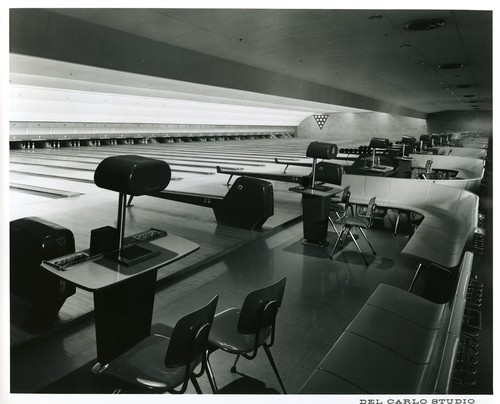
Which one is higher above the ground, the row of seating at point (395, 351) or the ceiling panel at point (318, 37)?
the ceiling panel at point (318, 37)

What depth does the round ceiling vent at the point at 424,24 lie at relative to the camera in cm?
442

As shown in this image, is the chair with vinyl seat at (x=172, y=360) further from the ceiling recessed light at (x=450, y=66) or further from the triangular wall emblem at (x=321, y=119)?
the triangular wall emblem at (x=321, y=119)

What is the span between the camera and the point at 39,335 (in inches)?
95.2

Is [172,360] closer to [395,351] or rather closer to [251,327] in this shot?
[251,327]

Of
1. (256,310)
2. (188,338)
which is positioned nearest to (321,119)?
(256,310)

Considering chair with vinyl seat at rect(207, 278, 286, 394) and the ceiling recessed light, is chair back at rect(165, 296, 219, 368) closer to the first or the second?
chair with vinyl seat at rect(207, 278, 286, 394)

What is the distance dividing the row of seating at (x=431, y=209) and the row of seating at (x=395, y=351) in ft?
3.06

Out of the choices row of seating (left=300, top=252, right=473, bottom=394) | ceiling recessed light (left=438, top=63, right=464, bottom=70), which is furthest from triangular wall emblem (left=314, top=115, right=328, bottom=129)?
row of seating (left=300, top=252, right=473, bottom=394)

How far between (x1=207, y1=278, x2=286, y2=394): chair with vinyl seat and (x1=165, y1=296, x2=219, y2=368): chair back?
0.25 meters

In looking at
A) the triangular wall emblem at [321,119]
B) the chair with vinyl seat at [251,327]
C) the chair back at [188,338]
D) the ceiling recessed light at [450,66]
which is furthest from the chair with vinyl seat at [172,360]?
the triangular wall emblem at [321,119]

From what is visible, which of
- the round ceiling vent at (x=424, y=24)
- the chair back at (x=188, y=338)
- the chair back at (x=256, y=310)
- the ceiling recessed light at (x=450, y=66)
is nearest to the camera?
the chair back at (x=188, y=338)

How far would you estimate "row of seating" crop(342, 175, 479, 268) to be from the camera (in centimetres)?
335

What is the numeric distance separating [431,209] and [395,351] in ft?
12.4
